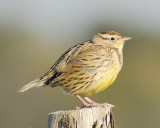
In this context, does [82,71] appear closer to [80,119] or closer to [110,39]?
[110,39]

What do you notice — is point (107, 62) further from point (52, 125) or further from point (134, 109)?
point (134, 109)

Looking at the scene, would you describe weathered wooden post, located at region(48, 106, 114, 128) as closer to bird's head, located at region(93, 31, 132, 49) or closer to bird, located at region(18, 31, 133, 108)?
bird, located at region(18, 31, 133, 108)

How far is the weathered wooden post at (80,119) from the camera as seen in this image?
7.04m

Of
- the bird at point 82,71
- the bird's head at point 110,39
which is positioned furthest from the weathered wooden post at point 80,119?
the bird's head at point 110,39

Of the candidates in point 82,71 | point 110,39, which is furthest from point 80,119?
point 110,39

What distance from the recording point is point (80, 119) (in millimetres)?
7074

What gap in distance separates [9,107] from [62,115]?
363 inches

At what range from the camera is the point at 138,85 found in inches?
787

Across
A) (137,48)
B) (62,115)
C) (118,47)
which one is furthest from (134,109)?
(62,115)

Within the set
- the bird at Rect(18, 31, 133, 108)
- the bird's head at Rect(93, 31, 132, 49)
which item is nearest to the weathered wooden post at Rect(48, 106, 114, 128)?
the bird at Rect(18, 31, 133, 108)

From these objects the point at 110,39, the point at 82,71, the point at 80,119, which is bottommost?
the point at 80,119

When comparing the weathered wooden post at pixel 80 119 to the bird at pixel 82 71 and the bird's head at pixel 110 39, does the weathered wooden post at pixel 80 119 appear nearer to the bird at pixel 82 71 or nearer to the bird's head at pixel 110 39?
the bird at pixel 82 71

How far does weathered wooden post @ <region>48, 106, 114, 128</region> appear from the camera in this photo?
23.1 feet

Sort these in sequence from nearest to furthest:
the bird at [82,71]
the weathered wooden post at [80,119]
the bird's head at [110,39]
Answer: the weathered wooden post at [80,119], the bird at [82,71], the bird's head at [110,39]
